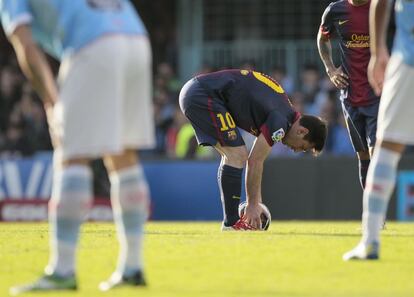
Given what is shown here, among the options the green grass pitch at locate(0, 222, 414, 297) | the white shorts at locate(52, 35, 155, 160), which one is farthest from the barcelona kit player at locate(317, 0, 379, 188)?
the white shorts at locate(52, 35, 155, 160)

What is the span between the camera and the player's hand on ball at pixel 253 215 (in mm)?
11367

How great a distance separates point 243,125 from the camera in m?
11.8

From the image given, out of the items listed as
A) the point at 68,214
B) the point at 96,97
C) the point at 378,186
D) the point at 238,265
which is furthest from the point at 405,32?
the point at 68,214

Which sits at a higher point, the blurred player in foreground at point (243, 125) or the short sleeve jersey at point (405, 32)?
the short sleeve jersey at point (405, 32)

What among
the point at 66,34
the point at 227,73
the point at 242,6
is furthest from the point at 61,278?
the point at 242,6

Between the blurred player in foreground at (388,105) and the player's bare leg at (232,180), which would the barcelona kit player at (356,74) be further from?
the blurred player in foreground at (388,105)

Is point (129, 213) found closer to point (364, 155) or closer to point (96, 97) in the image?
point (96, 97)

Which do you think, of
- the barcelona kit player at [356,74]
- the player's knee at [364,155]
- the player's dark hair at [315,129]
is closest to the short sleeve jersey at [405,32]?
the player's dark hair at [315,129]

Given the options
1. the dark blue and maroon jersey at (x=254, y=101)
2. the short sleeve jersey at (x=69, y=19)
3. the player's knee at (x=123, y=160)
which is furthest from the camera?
the dark blue and maroon jersey at (x=254, y=101)

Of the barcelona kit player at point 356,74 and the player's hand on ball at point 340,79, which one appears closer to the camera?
the barcelona kit player at point 356,74

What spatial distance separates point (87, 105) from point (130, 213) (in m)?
0.68

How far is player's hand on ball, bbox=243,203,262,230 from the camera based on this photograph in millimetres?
11367

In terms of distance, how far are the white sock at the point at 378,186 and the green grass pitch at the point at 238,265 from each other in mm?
267

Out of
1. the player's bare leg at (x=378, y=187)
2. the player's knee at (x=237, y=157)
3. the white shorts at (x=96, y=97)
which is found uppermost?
the white shorts at (x=96, y=97)
